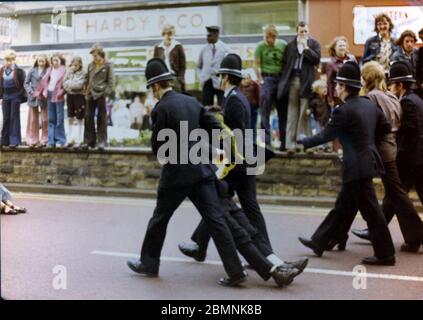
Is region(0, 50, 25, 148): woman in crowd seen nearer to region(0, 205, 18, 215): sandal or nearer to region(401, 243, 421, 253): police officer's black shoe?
region(0, 205, 18, 215): sandal

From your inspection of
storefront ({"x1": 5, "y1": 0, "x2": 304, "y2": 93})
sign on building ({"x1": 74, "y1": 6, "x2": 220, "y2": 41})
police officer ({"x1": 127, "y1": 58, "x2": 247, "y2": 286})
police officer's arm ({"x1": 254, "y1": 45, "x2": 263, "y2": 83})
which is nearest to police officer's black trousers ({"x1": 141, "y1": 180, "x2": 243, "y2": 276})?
police officer ({"x1": 127, "y1": 58, "x2": 247, "y2": 286})

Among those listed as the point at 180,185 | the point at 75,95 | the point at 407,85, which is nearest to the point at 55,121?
the point at 75,95

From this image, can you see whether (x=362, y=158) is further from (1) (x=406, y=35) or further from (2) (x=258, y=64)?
(2) (x=258, y=64)

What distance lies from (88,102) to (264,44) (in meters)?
3.82

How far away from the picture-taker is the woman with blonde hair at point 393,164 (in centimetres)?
626

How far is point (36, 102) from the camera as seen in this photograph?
4824 millimetres

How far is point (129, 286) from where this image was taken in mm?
4965

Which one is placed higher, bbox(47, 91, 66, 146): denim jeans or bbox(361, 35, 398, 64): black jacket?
bbox(361, 35, 398, 64): black jacket

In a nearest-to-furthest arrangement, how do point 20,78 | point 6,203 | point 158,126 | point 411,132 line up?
point 6,203
point 20,78
point 158,126
point 411,132

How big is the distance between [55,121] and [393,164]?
10.4 feet

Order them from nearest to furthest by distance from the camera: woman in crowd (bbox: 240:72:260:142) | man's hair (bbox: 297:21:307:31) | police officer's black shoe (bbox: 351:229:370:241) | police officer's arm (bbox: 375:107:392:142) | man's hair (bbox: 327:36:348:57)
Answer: police officer's arm (bbox: 375:107:392:142) → man's hair (bbox: 327:36:348:57) → police officer's black shoe (bbox: 351:229:370:241) → man's hair (bbox: 297:21:307:31) → woman in crowd (bbox: 240:72:260:142)

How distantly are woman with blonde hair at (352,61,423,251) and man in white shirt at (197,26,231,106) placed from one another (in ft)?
12.4

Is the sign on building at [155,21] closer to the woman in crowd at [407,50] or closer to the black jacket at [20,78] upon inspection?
Answer: the woman in crowd at [407,50]

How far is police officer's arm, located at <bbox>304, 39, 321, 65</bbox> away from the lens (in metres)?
7.51
